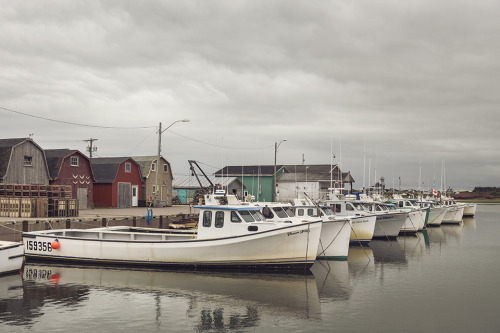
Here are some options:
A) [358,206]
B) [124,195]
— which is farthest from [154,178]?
[358,206]

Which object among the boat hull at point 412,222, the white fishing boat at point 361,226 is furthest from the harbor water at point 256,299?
the boat hull at point 412,222

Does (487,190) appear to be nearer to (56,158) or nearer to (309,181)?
(309,181)

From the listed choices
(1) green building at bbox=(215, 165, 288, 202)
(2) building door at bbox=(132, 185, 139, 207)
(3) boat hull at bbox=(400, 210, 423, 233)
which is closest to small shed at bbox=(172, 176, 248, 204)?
(1) green building at bbox=(215, 165, 288, 202)

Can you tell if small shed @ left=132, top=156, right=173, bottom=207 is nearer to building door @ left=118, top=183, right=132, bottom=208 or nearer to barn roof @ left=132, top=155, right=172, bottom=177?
barn roof @ left=132, top=155, right=172, bottom=177

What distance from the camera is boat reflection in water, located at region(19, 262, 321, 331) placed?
1622 cm

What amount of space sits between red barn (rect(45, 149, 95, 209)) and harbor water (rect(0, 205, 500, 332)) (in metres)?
22.9

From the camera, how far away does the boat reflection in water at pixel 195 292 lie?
53.2 ft

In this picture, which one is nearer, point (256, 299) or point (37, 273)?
point (256, 299)

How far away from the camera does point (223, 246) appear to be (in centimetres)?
2264

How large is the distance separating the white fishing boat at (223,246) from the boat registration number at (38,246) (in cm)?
47

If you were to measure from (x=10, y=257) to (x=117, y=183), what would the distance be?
33.5 metres

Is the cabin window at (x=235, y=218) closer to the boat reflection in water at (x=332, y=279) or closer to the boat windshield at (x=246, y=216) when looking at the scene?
the boat windshield at (x=246, y=216)

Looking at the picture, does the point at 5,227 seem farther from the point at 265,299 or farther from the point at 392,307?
the point at 392,307

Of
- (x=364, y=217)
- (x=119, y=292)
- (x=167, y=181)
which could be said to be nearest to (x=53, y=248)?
(x=119, y=292)
